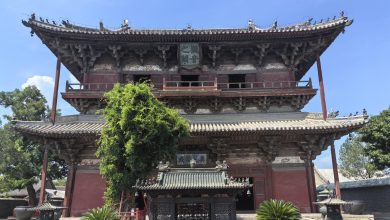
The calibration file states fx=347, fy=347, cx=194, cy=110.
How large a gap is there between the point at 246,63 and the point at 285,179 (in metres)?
8.03

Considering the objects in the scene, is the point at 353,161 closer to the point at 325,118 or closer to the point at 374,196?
the point at 374,196

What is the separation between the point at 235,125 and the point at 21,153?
23.2 metres

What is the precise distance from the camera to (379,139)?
107 feet

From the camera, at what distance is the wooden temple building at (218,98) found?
1973 cm

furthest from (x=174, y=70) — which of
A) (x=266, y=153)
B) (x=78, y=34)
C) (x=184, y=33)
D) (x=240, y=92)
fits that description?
(x=266, y=153)

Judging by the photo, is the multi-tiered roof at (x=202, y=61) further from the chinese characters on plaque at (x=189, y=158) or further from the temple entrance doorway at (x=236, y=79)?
the chinese characters on plaque at (x=189, y=158)

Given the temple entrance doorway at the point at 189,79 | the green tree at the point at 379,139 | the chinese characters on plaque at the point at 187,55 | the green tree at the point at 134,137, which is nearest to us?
the green tree at the point at 134,137

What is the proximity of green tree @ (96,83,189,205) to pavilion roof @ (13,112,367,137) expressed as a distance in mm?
3155

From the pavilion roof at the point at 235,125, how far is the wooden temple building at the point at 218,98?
0.06 meters

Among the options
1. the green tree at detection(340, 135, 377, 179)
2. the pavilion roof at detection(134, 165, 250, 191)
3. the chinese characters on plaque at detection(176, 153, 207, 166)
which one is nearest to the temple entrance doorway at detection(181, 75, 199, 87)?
the chinese characters on plaque at detection(176, 153, 207, 166)

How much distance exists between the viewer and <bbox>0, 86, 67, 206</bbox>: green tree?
32688 millimetres

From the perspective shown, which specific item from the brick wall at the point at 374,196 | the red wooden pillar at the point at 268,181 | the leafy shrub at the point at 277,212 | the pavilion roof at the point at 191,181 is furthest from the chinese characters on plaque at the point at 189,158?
the brick wall at the point at 374,196

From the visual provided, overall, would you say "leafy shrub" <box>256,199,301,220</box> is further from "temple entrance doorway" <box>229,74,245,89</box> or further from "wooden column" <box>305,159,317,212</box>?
"temple entrance doorway" <box>229,74,245,89</box>

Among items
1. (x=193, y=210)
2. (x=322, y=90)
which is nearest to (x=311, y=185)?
(x=322, y=90)
